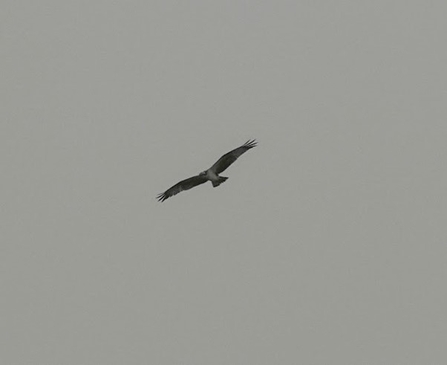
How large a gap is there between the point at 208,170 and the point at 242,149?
4.50ft

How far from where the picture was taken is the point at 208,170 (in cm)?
3488

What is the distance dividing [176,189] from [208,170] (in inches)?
70.8

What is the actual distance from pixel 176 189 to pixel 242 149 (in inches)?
120

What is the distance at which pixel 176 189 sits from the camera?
36.1m

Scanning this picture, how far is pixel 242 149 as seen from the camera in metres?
34.7
